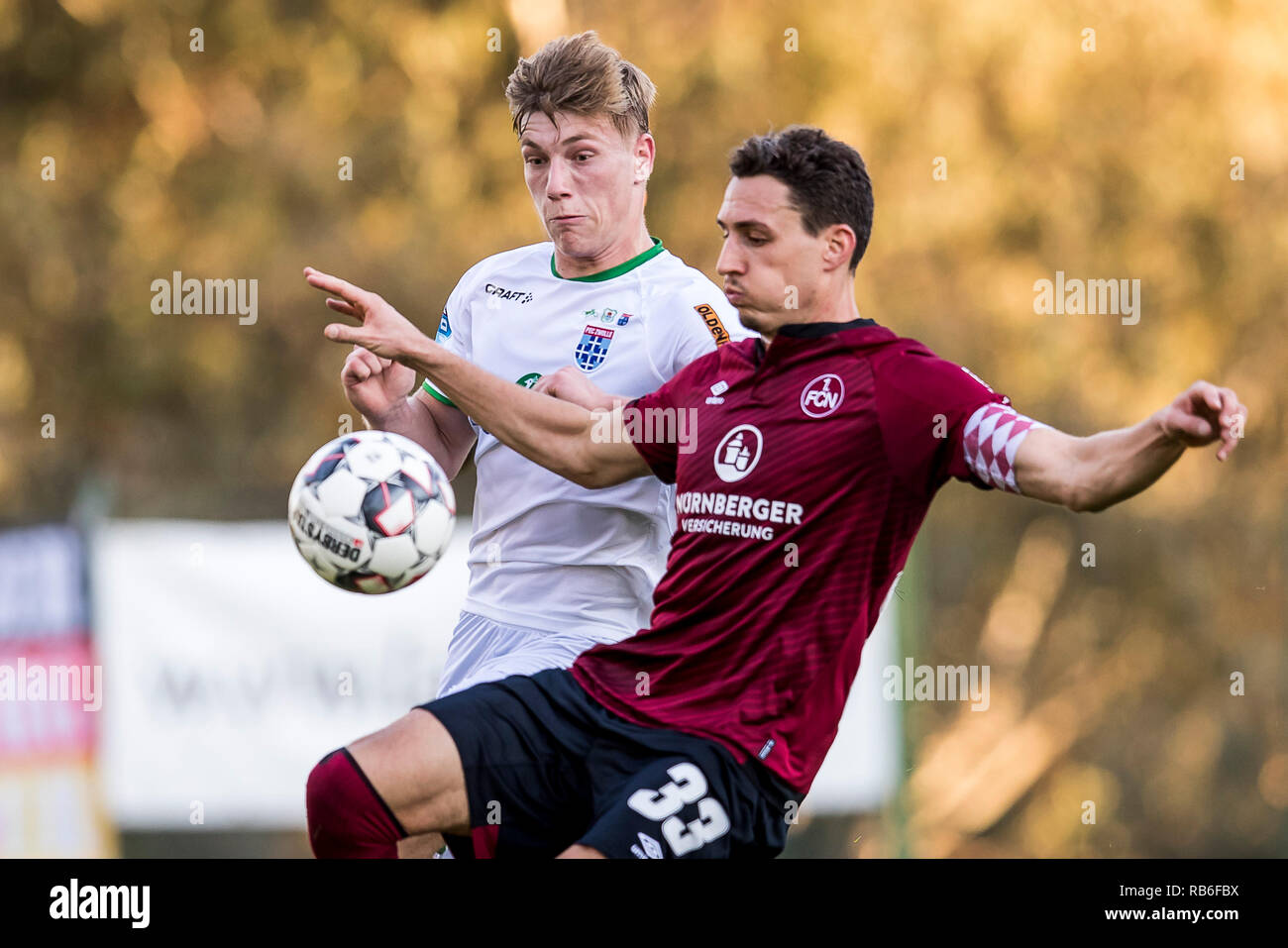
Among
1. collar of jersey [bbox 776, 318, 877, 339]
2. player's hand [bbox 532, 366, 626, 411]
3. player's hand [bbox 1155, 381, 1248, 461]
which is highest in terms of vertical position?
collar of jersey [bbox 776, 318, 877, 339]

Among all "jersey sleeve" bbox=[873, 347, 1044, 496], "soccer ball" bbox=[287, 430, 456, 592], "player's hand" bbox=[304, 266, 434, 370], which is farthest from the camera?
"player's hand" bbox=[304, 266, 434, 370]

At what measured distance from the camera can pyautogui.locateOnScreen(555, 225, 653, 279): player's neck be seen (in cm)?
546

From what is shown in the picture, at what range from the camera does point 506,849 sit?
15.3ft

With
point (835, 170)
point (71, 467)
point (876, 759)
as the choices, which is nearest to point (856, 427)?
point (835, 170)

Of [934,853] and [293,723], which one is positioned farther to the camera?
[934,853]

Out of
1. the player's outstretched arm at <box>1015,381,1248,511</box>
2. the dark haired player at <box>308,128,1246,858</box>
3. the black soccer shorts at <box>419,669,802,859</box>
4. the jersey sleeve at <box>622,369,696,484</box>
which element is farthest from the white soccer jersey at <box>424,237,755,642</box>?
the player's outstretched arm at <box>1015,381,1248,511</box>

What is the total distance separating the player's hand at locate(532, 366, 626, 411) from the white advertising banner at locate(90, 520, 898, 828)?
5.08 m

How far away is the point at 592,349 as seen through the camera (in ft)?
17.5

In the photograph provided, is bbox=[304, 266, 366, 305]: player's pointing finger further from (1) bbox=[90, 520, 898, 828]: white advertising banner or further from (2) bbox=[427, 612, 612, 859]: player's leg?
(1) bbox=[90, 520, 898, 828]: white advertising banner

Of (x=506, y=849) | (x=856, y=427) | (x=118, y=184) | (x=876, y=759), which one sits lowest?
(x=876, y=759)

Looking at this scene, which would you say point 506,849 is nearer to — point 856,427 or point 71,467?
point 856,427

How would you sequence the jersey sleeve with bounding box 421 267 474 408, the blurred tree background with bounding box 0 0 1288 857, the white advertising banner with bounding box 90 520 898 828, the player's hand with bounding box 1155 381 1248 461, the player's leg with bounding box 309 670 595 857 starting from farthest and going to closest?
the blurred tree background with bounding box 0 0 1288 857, the white advertising banner with bounding box 90 520 898 828, the jersey sleeve with bounding box 421 267 474 408, the player's leg with bounding box 309 670 595 857, the player's hand with bounding box 1155 381 1248 461

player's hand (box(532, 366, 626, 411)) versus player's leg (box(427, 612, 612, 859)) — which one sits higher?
player's hand (box(532, 366, 626, 411))
